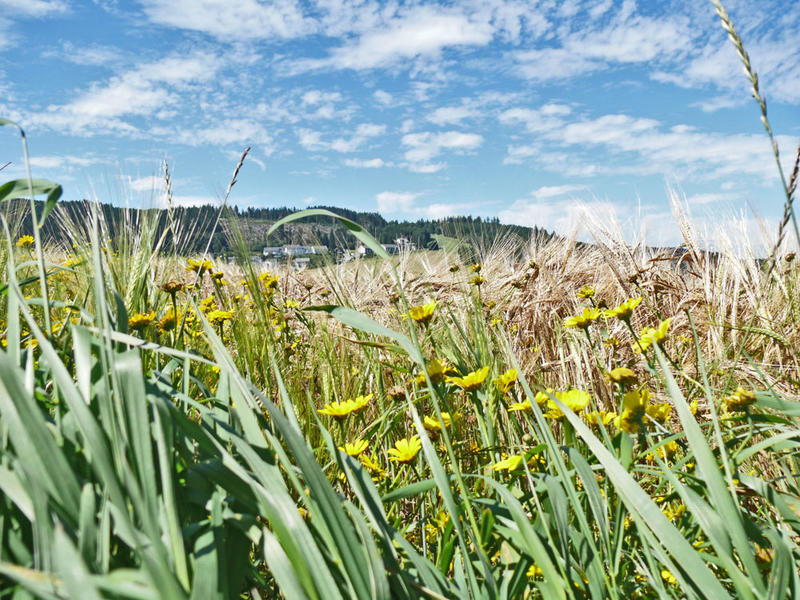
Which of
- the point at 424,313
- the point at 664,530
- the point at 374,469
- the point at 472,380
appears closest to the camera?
the point at 664,530

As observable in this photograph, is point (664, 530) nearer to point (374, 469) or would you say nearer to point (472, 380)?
point (472, 380)

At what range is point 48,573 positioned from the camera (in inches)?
15.6

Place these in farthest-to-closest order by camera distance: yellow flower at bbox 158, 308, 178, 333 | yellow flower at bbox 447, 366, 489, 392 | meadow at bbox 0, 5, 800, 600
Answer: yellow flower at bbox 158, 308, 178, 333
yellow flower at bbox 447, 366, 489, 392
meadow at bbox 0, 5, 800, 600

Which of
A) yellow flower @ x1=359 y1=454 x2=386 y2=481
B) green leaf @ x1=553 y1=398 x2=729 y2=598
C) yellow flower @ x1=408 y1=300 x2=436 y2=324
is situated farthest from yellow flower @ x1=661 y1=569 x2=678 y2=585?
yellow flower @ x1=408 y1=300 x2=436 y2=324

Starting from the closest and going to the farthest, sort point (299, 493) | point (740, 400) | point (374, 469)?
1. point (299, 493)
2. point (740, 400)
3. point (374, 469)

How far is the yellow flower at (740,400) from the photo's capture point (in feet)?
2.45

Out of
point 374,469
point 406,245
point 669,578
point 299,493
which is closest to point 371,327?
point 299,493

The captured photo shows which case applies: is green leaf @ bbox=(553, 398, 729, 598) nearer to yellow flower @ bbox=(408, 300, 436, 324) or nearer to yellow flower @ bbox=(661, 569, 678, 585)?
yellow flower @ bbox=(661, 569, 678, 585)

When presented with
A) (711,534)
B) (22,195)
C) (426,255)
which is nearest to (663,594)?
(711,534)

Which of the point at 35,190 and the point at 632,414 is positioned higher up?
the point at 35,190

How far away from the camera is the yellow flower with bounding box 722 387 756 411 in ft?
2.45

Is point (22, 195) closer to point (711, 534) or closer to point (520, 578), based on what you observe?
point (520, 578)

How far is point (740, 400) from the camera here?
0.75 meters

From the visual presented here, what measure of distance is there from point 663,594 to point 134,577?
521 mm
